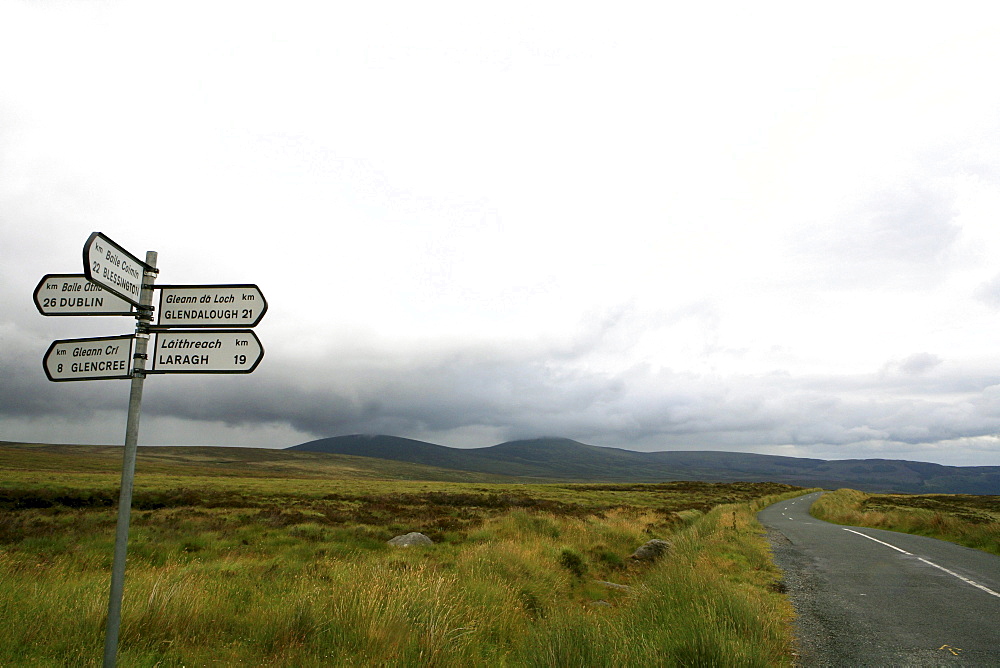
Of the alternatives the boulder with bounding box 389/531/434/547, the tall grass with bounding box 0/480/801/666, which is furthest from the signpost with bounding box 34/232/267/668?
the boulder with bounding box 389/531/434/547

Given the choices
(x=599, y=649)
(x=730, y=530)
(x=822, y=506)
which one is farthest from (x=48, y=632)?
(x=822, y=506)

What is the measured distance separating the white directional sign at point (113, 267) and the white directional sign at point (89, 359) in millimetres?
397

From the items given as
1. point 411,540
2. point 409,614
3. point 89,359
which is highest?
point 89,359

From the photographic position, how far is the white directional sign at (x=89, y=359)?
4.29 meters

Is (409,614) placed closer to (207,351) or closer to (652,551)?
(207,351)

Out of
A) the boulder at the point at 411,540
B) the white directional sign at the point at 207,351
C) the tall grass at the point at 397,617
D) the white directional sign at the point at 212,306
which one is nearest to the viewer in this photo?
the white directional sign at the point at 207,351

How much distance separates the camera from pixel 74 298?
14.8ft

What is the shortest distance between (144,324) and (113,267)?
1.78 ft

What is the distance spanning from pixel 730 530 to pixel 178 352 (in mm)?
20165

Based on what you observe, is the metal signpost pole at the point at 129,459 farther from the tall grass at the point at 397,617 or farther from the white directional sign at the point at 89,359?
the tall grass at the point at 397,617

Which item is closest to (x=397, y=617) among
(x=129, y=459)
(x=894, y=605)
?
(x=129, y=459)

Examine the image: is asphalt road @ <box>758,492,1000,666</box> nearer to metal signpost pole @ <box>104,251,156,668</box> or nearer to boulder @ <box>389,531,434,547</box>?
metal signpost pole @ <box>104,251,156,668</box>

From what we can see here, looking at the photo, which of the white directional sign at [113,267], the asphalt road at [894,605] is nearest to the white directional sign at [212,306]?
the white directional sign at [113,267]

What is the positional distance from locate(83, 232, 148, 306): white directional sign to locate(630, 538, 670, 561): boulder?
16.2 metres
